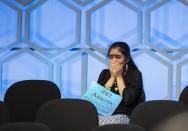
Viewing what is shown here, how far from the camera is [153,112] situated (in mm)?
2035

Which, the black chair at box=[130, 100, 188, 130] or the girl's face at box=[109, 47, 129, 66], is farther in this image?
the girl's face at box=[109, 47, 129, 66]

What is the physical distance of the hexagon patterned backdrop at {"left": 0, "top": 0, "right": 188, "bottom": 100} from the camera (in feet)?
12.8

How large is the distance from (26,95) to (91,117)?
77cm

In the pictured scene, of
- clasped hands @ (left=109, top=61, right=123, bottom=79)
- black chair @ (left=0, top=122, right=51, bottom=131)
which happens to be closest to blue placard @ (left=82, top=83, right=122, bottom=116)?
clasped hands @ (left=109, top=61, right=123, bottom=79)

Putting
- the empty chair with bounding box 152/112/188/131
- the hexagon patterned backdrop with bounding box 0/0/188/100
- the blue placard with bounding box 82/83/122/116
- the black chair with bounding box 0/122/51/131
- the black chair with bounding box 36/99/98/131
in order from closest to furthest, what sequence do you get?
1. the black chair with bounding box 0/122/51/131
2. the empty chair with bounding box 152/112/188/131
3. the black chair with bounding box 36/99/98/131
4. the blue placard with bounding box 82/83/122/116
5. the hexagon patterned backdrop with bounding box 0/0/188/100

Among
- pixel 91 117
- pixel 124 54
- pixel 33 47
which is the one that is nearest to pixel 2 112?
pixel 91 117

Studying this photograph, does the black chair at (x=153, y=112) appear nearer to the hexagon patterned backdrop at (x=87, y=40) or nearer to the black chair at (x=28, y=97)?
the black chair at (x=28, y=97)

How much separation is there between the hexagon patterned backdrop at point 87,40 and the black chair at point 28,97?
1319 mm

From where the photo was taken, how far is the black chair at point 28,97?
2.67m

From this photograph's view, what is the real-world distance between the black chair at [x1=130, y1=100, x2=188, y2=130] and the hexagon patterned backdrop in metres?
1.85

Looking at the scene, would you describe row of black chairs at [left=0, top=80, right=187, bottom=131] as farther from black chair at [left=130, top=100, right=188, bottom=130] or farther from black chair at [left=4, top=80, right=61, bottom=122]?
black chair at [left=4, top=80, right=61, bottom=122]

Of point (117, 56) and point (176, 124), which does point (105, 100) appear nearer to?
point (117, 56)

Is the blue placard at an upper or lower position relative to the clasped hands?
lower

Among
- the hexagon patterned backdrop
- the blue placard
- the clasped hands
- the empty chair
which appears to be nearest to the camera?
the empty chair
